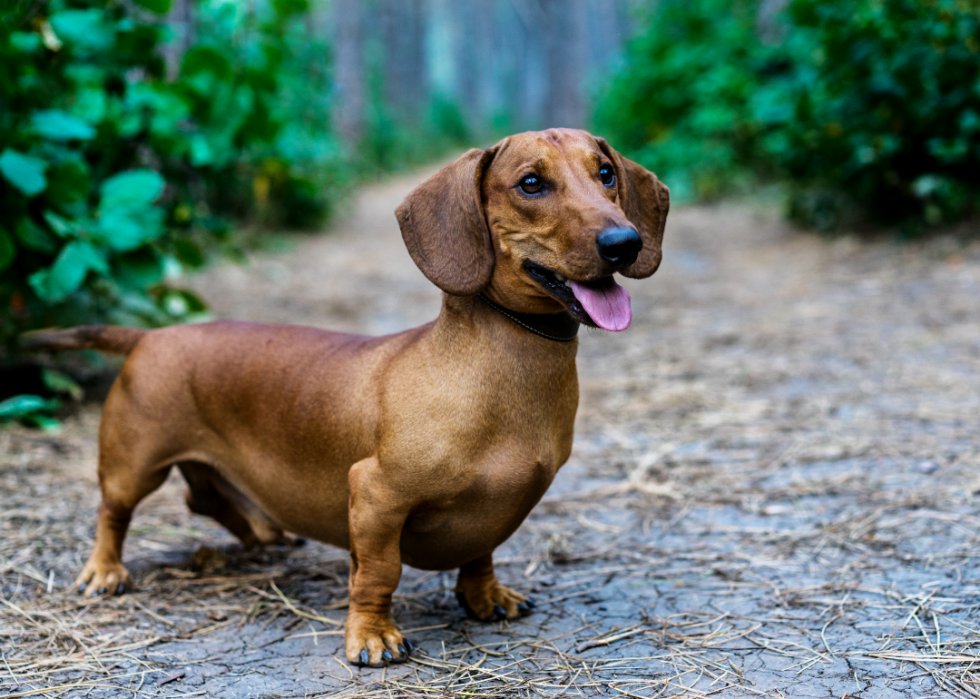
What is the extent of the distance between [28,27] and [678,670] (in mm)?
4278

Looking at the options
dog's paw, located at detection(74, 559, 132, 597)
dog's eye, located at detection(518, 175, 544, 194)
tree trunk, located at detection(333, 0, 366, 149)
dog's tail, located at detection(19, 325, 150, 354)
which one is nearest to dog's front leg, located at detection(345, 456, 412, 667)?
dog's eye, located at detection(518, 175, 544, 194)

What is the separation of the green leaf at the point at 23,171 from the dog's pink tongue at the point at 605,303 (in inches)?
107

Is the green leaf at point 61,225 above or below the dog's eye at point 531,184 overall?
below

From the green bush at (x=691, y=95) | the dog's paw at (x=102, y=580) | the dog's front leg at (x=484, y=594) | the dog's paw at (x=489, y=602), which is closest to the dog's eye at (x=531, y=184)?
the dog's front leg at (x=484, y=594)

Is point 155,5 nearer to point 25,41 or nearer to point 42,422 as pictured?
point 25,41

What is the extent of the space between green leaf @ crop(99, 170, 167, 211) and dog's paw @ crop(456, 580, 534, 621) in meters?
2.45

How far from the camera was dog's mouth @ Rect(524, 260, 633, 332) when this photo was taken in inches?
88.7

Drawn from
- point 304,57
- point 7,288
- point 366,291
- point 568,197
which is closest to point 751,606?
point 568,197

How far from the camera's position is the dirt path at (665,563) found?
2416mm

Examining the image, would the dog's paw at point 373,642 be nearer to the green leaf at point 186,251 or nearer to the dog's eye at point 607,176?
the dog's eye at point 607,176

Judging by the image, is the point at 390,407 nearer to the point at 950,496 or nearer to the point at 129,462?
the point at 129,462

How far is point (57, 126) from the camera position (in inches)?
161

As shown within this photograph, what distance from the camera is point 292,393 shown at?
2.83 meters

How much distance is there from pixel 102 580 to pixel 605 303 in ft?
6.54
